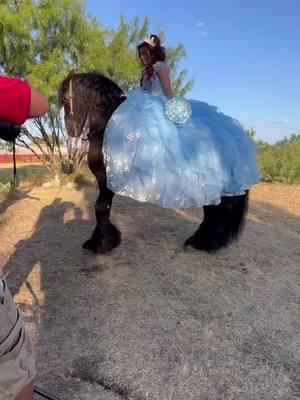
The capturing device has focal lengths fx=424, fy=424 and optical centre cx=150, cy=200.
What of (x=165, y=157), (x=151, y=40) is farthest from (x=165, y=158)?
(x=151, y=40)

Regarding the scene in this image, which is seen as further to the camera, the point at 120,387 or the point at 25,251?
the point at 25,251

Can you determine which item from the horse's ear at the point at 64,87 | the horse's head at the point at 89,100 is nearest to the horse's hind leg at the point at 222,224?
the horse's head at the point at 89,100

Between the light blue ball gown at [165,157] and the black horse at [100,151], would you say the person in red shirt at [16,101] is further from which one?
the black horse at [100,151]

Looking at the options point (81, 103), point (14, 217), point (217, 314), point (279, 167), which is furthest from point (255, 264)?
point (279, 167)

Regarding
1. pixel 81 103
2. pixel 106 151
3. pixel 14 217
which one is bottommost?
pixel 14 217

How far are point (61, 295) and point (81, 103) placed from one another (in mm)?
1737

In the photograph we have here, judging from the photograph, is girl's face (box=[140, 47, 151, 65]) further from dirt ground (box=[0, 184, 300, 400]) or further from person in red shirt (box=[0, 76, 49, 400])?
person in red shirt (box=[0, 76, 49, 400])

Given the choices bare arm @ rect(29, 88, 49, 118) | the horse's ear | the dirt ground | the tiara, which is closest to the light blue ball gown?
the tiara

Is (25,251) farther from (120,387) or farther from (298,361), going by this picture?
(298,361)

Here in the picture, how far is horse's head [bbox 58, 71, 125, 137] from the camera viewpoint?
3854 mm

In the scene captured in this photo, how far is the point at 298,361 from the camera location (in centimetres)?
253

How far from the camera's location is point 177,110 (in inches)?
143

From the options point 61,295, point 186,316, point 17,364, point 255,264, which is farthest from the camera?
point 255,264

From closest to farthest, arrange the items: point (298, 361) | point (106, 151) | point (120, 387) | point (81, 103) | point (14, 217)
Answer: point (120, 387) < point (298, 361) < point (106, 151) < point (81, 103) < point (14, 217)
